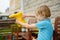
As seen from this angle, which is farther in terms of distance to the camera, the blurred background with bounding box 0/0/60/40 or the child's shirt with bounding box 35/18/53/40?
the blurred background with bounding box 0/0/60/40

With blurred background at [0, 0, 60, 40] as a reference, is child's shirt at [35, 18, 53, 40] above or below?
below

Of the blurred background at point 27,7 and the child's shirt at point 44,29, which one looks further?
the blurred background at point 27,7

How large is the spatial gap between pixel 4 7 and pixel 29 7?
13.3 ft

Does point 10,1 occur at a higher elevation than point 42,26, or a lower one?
higher

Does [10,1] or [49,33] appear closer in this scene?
[49,33]

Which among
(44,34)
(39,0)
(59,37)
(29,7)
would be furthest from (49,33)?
(29,7)

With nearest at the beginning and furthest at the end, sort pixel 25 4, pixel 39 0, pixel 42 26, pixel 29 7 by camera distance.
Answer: pixel 42 26, pixel 39 0, pixel 29 7, pixel 25 4

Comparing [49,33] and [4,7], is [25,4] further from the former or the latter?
[49,33]

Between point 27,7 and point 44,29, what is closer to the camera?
point 44,29

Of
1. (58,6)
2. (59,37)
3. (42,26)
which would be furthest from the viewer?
(58,6)

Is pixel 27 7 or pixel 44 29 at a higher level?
pixel 27 7

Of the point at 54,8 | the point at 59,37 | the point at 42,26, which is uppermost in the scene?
the point at 54,8

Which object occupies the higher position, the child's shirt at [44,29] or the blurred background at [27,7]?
the blurred background at [27,7]

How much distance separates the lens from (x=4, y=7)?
12688 mm
